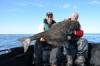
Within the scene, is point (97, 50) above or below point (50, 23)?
below

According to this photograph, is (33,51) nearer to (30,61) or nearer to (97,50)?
(30,61)

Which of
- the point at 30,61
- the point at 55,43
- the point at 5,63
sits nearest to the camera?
the point at 5,63

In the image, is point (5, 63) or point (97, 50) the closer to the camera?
point (5, 63)

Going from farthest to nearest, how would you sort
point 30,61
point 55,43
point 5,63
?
point 30,61 < point 55,43 < point 5,63

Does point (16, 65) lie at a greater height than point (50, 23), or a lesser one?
lesser

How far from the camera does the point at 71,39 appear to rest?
8906 mm

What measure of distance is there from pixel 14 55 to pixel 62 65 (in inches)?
54.1

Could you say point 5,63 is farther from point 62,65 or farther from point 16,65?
point 62,65

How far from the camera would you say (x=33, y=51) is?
9.66 meters

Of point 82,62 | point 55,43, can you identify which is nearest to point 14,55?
point 55,43

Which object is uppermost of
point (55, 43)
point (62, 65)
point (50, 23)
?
point (50, 23)

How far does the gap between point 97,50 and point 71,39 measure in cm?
92

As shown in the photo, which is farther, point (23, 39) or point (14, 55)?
point (14, 55)

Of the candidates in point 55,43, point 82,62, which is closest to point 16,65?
point 55,43
